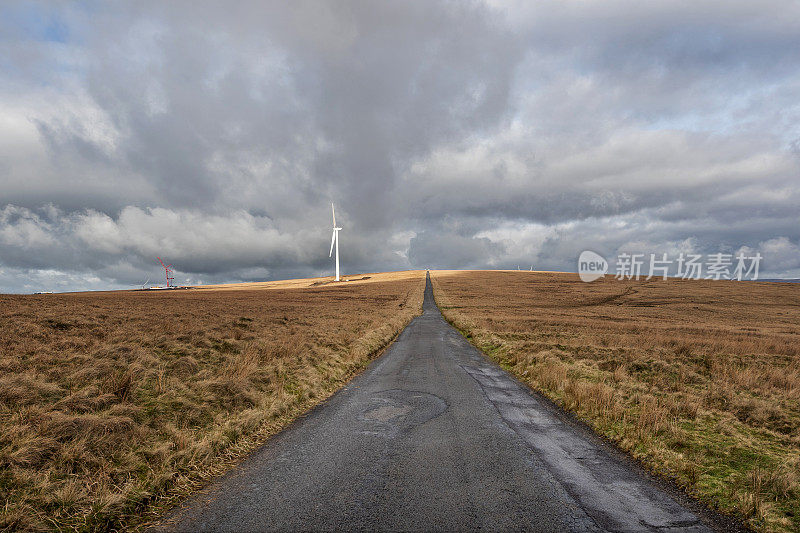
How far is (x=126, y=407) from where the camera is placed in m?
8.42

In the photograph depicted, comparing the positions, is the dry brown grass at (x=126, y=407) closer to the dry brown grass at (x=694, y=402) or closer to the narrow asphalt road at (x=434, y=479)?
the narrow asphalt road at (x=434, y=479)

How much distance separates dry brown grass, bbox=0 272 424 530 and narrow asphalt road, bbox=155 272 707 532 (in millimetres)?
790

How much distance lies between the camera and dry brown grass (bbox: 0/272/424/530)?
546 centimetres

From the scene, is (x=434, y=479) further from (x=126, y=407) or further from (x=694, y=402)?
(x=694, y=402)

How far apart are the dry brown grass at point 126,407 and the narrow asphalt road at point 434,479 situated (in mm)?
790

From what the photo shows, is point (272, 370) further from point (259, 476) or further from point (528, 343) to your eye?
point (528, 343)

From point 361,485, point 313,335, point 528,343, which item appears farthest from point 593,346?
point 361,485

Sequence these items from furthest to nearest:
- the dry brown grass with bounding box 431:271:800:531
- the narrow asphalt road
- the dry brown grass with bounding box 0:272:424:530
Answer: the dry brown grass with bounding box 431:271:800:531 → the dry brown grass with bounding box 0:272:424:530 → the narrow asphalt road

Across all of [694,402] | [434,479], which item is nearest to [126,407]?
[434,479]

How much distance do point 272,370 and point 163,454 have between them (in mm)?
6502

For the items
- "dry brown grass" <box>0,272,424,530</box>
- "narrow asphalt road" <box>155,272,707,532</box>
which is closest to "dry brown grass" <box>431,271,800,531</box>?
"narrow asphalt road" <box>155,272,707,532</box>

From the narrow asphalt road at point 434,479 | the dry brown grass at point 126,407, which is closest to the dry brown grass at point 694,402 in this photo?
the narrow asphalt road at point 434,479

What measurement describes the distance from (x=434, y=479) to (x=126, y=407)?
7.01 metres

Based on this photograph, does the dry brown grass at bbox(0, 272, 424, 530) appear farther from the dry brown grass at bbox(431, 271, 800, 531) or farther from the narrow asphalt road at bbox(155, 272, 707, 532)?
the dry brown grass at bbox(431, 271, 800, 531)
